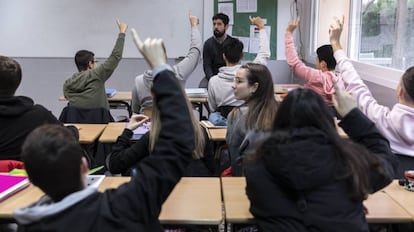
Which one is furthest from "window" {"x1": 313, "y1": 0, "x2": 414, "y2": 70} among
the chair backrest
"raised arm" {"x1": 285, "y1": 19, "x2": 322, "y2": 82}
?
the chair backrest

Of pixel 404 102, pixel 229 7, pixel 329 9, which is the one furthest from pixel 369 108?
pixel 229 7

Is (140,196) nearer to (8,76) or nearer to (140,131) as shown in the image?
(8,76)

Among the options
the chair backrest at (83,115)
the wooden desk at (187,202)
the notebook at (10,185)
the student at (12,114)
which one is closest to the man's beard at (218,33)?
the chair backrest at (83,115)

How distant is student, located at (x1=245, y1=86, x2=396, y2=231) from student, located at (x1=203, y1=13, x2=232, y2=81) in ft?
13.6

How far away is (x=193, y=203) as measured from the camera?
194 centimetres

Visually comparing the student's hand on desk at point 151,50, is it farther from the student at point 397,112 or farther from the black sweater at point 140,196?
the student at point 397,112

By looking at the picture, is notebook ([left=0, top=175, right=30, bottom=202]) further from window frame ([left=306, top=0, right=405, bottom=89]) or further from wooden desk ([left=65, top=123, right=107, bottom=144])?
window frame ([left=306, top=0, right=405, bottom=89])

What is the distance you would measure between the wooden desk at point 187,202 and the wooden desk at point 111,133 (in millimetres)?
960

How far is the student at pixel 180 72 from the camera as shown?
3.81 meters

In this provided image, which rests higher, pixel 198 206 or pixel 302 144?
pixel 302 144

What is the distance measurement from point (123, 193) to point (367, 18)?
3.93m

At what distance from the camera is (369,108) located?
2492 mm

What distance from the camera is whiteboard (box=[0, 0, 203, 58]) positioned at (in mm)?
6328

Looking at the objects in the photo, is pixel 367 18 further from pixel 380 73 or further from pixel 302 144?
pixel 302 144
